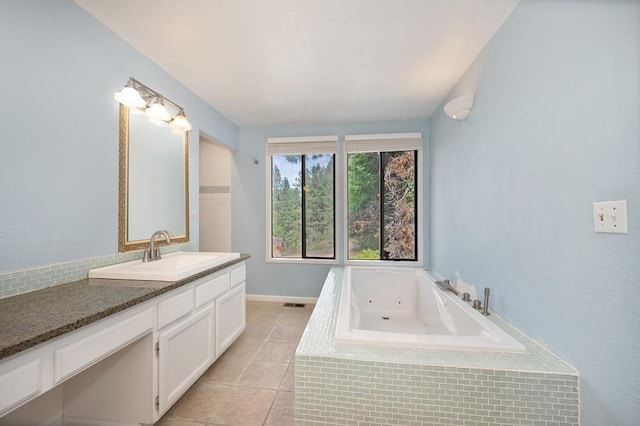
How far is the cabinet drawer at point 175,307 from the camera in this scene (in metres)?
1.37

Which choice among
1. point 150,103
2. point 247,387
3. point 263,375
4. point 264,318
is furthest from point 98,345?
point 264,318

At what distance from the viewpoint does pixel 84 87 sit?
1.46 m

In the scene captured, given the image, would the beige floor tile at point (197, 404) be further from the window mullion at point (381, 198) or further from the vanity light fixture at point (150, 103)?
the window mullion at point (381, 198)

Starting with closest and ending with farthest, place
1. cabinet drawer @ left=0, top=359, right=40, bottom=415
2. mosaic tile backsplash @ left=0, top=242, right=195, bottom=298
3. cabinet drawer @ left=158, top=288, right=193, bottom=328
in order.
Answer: cabinet drawer @ left=0, top=359, right=40, bottom=415 → mosaic tile backsplash @ left=0, top=242, right=195, bottom=298 → cabinet drawer @ left=158, top=288, right=193, bottom=328

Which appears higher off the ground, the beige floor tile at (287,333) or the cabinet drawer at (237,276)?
the cabinet drawer at (237,276)

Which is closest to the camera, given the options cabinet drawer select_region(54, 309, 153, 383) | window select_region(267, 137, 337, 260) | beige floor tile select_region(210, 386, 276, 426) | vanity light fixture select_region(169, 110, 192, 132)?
cabinet drawer select_region(54, 309, 153, 383)

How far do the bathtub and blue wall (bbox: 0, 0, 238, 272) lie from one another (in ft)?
5.32

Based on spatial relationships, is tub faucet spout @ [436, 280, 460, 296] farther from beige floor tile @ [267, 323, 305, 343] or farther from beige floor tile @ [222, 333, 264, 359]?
beige floor tile @ [222, 333, 264, 359]

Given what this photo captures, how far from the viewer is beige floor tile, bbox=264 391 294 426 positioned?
4.77 ft

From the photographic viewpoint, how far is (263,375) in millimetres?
1869

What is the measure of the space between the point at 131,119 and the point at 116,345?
152cm

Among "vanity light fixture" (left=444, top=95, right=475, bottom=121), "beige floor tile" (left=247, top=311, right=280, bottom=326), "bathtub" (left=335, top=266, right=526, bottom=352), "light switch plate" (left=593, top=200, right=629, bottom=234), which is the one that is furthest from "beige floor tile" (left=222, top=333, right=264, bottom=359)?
"vanity light fixture" (left=444, top=95, right=475, bottom=121)

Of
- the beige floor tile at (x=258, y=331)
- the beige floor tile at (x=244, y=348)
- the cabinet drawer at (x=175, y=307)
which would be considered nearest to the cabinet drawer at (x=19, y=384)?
the cabinet drawer at (x=175, y=307)

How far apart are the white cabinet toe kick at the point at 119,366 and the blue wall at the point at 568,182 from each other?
1.98m
